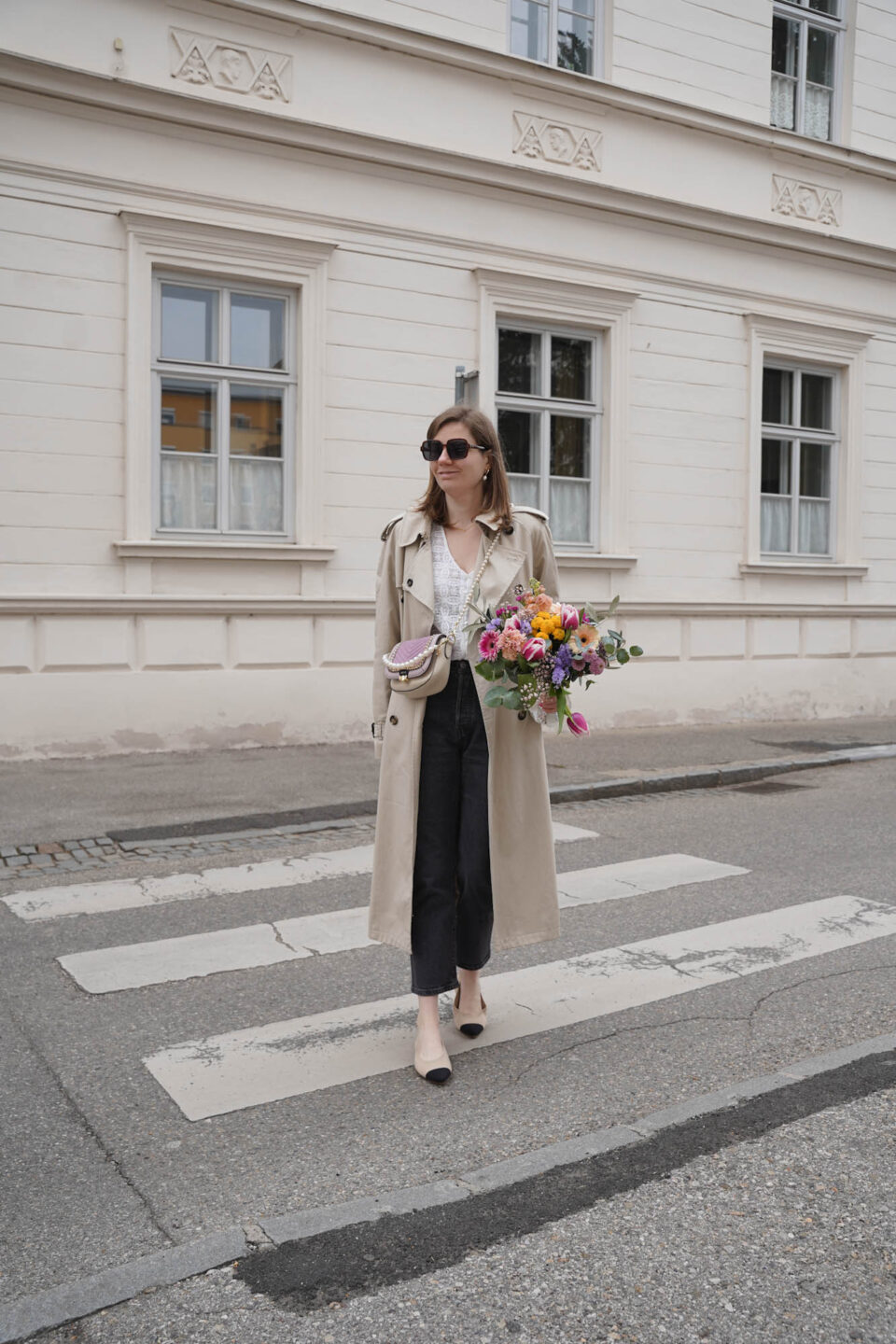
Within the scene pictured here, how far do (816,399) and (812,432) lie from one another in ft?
1.58

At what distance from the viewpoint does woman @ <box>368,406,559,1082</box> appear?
12.8 feet

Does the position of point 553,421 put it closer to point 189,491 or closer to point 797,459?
point 797,459

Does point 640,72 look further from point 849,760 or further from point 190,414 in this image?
point 849,760

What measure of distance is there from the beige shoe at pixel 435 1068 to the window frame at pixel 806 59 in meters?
13.1

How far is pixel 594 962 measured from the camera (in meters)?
5.12

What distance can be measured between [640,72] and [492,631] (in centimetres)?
1139

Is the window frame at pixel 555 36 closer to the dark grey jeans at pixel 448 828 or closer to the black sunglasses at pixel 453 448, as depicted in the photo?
the black sunglasses at pixel 453 448

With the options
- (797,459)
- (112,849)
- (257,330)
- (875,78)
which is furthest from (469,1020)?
(875,78)

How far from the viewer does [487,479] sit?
158 inches

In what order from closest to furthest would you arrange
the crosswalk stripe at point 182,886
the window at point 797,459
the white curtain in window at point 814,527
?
the crosswalk stripe at point 182,886 < the window at point 797,459 < the white curtain in window at point 814,527

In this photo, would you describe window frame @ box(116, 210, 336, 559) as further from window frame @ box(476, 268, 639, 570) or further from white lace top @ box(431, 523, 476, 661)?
white lace top @ box(431, 523, 476, 661)

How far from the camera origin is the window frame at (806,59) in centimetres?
1407

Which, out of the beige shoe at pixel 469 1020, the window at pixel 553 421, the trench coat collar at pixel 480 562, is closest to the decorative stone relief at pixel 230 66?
the window at pixel 553 421

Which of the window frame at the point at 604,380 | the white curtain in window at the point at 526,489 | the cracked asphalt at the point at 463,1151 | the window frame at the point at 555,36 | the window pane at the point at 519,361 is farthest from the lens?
the white curtain in window at the point at 526,489
